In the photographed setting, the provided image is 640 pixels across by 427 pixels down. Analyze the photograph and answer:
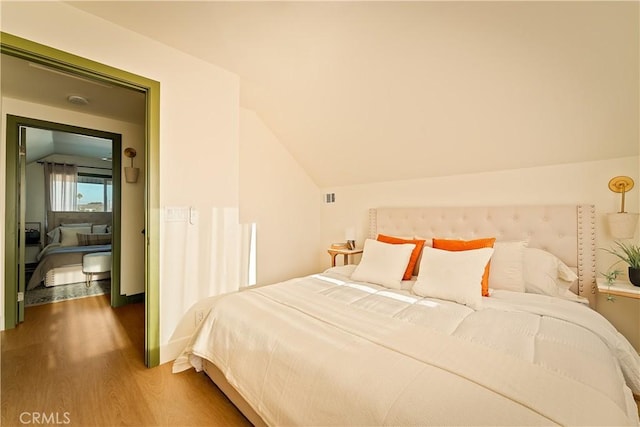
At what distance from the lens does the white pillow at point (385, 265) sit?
89.1 inches

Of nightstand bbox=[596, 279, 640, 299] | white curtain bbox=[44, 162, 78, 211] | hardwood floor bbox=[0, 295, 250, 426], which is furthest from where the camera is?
white curtain bbox=[44, 162, 78, 211]

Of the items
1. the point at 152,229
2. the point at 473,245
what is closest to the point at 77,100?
the point at 152,229

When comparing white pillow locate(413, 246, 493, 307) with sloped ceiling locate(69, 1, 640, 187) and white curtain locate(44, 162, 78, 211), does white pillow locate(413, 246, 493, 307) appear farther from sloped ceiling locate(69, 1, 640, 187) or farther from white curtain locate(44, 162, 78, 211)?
white curtain locate(44, 162, 78, 211)

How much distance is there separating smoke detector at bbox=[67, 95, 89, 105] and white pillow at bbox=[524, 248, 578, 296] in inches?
180

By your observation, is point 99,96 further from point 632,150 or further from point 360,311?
point 632,150

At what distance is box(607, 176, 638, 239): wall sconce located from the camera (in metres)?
1.89

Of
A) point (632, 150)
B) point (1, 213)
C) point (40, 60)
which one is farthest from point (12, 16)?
point (632, 150)

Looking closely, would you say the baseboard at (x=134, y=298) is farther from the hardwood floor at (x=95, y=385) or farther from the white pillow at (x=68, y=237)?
the white pillow at (x=68, y=237)

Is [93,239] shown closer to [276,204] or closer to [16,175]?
[16,175]

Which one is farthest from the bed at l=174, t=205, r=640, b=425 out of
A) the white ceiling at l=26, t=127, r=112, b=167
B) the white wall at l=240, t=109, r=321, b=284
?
the white ceiling at l=26, t=127, r=112, b=167

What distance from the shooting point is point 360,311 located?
1.61 meters

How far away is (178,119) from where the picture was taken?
7.18 ft

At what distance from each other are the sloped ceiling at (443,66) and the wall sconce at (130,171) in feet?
6.47

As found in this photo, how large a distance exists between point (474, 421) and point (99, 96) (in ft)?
12.7
